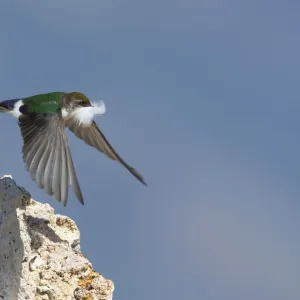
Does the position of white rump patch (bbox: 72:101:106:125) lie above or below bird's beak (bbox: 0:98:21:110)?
above

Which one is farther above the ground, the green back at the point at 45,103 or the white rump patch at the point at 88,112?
the white rump patch at the point at 88,112

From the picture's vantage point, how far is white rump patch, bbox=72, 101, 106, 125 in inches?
288

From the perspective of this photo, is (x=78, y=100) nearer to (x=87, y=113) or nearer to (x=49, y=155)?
(x=87, y=113)

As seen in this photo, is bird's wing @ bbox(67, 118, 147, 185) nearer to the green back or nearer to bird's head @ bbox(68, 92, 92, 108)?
bird's head @ bbox(68, 92, 92, 108)

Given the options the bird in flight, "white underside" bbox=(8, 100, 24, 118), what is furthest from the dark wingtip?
"white underside" bbox=(8, 100, 24, 118)

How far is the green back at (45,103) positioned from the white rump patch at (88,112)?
288 millimetres

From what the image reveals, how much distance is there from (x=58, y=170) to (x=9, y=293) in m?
1.51

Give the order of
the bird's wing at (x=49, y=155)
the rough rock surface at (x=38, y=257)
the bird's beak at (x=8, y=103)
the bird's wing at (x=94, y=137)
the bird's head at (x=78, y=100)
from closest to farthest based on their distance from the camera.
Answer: the rough rock surface at (x=38, y=257) → the bird's wing at (x=49, y=155) → the bird's beak at (x=8, y=103) → the bird's head at (x=78, y=100) → the bird's wing at (x=94, y=137)

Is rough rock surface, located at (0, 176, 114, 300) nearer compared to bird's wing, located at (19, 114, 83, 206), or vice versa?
rough rock surface, located at (0, 176, 114, 300)

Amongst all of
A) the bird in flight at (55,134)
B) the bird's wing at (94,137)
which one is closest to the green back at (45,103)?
the bird in flight at (55,134)

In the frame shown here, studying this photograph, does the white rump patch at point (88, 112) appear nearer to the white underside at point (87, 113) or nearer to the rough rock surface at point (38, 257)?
the white underside at point (87, 113)

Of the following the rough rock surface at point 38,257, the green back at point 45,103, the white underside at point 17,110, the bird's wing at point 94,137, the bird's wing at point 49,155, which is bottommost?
the rough rock surface at point 38,257

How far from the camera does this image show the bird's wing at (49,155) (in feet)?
19.9

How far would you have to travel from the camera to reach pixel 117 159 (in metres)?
7.51
